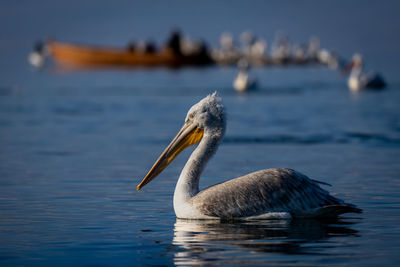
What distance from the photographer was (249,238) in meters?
7.27

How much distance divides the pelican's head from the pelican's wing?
73 cm

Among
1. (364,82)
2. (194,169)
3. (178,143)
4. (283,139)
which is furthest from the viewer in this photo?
(364,82)

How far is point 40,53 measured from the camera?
270 ft

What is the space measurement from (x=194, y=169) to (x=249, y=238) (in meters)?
1.34

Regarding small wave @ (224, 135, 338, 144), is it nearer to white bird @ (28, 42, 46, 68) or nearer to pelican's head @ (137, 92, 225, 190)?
pelican's head @ (137, 92, 225, 190)

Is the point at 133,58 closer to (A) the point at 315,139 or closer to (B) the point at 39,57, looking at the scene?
(B) the point at 39,57

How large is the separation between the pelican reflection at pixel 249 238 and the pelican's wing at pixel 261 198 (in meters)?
0.13

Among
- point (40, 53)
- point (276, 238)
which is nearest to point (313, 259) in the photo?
point (276, 238)

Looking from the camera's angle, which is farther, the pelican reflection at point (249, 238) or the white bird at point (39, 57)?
the white bird at point (39, 57)

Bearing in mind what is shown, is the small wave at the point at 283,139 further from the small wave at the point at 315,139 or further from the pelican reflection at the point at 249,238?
the pelican reflection at the point at 249,238

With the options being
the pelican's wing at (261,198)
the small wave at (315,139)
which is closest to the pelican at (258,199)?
the pelican's wing at (261,198)

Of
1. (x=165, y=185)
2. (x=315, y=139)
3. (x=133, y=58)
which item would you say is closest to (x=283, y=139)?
(x=315, y=139)

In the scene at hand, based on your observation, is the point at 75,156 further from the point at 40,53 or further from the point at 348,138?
the point at 40,53

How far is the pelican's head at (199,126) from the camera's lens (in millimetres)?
8461
